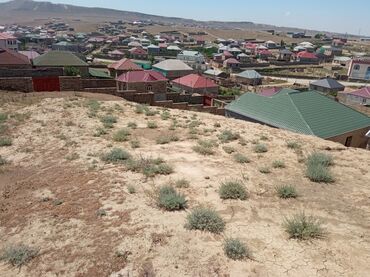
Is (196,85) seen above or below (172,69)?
above

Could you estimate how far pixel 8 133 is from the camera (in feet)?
42.2

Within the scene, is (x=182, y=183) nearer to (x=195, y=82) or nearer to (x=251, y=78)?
(x=195, y=82)

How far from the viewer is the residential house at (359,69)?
222 ft

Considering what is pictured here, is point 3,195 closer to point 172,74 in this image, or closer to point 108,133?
point 108,133

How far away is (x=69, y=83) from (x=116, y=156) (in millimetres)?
13743

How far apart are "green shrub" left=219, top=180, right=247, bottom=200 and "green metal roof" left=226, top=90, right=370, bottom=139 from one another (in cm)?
1118

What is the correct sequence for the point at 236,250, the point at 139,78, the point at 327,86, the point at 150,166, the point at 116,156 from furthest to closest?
the point at 327,86 → the point at 139,78 → the point at 116,156 → the point at 150,166 → the point at 236,250

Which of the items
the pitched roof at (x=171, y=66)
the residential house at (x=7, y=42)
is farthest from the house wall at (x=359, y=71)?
the residential house at (x=7, y=42)

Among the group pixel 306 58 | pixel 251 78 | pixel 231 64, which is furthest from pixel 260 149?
pixel 306 58

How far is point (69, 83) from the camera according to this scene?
21844 millimetres

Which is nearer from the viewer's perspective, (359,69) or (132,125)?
(132,125)

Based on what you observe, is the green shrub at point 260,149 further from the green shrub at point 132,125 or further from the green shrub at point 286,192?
the green shrub at point 132,125

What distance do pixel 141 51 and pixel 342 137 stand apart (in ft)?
239

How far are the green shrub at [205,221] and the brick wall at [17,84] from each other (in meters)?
17.7
